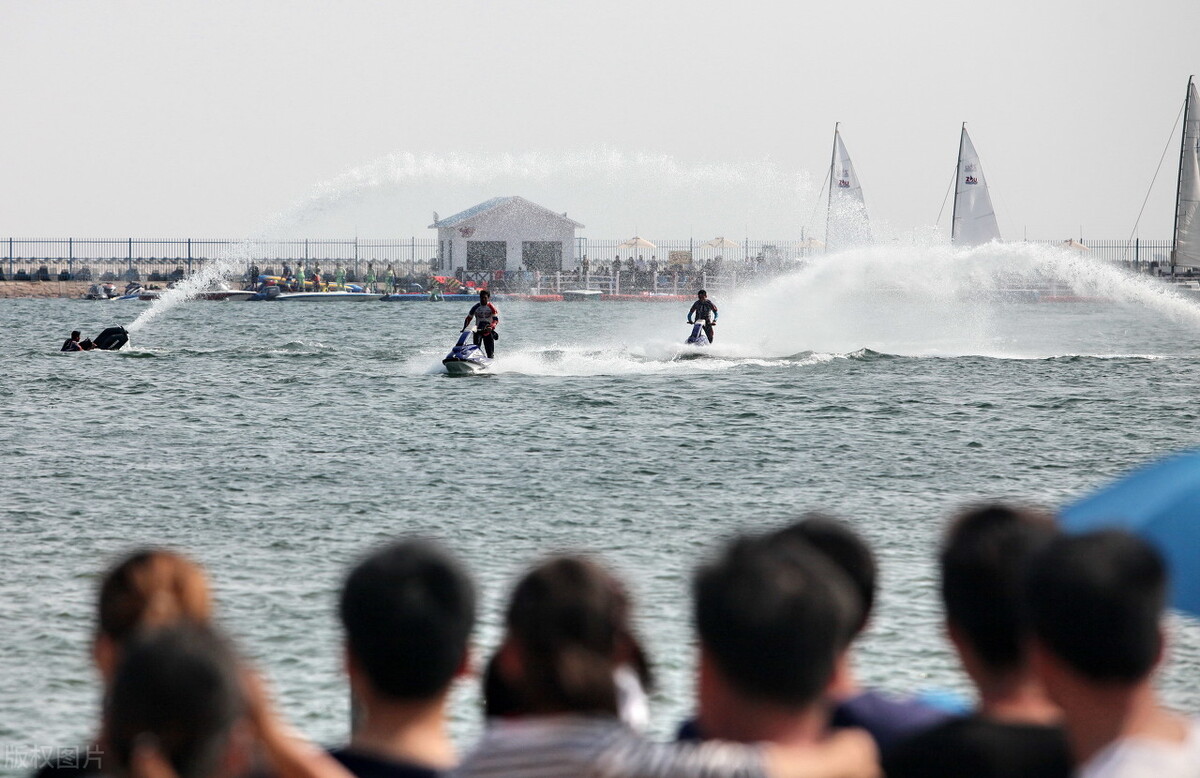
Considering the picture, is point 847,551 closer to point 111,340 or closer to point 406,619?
point 406,619

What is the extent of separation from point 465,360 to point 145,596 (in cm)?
2829

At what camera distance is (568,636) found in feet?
10.9

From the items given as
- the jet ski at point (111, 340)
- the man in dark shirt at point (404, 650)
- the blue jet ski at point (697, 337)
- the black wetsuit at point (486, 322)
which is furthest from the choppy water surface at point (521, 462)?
the man in dark shirt at point (404, 650)

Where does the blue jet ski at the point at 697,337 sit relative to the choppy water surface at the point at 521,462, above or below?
above

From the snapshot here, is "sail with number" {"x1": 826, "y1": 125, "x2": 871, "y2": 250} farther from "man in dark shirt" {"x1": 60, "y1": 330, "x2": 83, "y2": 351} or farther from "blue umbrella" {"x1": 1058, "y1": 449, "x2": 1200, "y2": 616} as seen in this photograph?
"blue umbrella" {"x1": 1058, "y1": 449, "x2": 1200, "y2": 616}

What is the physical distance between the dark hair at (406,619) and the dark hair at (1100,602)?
132 cm

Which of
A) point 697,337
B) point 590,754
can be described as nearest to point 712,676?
point 590,754

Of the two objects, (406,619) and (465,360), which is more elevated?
(406,619)

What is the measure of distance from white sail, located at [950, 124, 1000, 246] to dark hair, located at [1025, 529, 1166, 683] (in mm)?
64847

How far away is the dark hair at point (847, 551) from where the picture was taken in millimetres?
3964

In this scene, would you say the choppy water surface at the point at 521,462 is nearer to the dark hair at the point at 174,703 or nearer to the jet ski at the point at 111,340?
the jet ski at the point at 111,340

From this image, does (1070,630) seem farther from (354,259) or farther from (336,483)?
(354,259)

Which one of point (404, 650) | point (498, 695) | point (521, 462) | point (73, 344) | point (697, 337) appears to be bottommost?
point (521, 462)

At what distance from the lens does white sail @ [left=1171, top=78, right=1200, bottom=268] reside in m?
52.2
